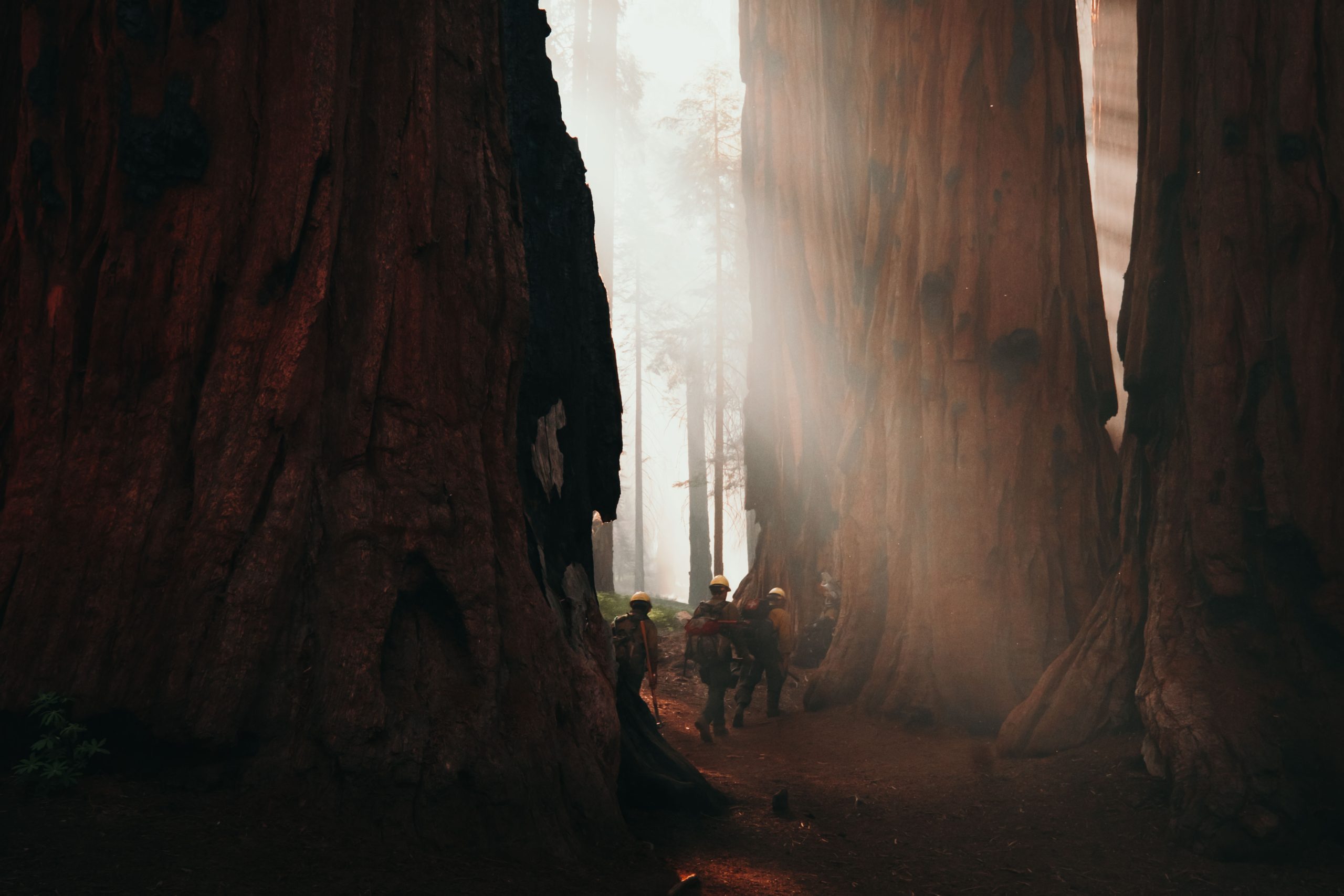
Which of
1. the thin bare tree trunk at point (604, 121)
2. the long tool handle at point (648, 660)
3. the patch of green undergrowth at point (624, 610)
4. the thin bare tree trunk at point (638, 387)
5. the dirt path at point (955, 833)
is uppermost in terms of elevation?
the thin bare tree trunk at point (604, 121)

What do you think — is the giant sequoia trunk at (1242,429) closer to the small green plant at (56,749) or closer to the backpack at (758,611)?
the backpack at (758,611)

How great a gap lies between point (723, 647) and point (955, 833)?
189 inches

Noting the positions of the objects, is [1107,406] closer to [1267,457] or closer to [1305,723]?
[1267,457]

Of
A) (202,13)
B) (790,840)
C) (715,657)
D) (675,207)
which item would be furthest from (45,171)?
(675,207)

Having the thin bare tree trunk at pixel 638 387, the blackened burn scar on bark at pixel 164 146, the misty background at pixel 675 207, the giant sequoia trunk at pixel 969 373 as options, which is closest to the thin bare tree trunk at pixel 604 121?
the misty background at pixel 675 207

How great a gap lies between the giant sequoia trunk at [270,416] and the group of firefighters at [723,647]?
5429 millimetres

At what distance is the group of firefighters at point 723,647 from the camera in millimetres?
10375

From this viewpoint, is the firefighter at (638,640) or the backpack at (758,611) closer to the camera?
the firefighter at (638,640)

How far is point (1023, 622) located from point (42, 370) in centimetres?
825

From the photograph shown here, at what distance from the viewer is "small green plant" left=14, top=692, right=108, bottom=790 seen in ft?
11.1

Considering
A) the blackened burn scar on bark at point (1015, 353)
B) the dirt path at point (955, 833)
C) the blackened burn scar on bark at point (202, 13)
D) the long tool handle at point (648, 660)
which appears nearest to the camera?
the blackened burn scar on bark at point (202, 13)

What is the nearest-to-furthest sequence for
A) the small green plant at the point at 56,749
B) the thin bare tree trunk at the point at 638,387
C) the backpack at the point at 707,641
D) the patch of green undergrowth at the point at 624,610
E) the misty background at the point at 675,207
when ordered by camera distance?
the small green plant at the point at 56,749 < the backpack at the point at 707,641 < the patch of green undergrowth at the point at 624,610 < the misty background at the point at 675,207 < the thin bare tree trunk at the point at 638,387

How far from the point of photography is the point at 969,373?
9633 mm

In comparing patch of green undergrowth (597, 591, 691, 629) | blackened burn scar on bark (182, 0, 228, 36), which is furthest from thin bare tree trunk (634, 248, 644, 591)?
blackened burn scar on bark (182, 0, 228, 36)
